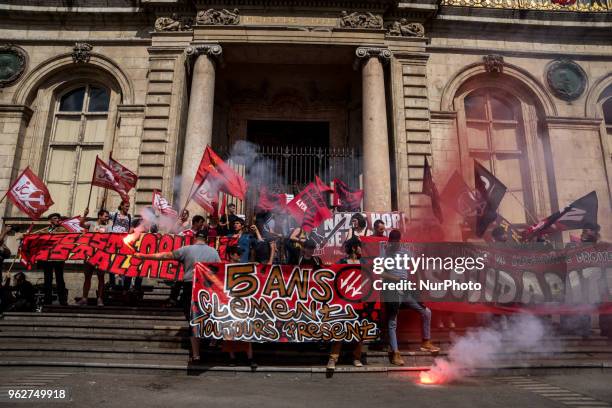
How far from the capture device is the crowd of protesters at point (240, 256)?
6594 millimetres

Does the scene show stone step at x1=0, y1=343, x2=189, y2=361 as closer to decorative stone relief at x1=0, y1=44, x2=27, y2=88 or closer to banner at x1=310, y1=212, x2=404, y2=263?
banner at x1=310, y1=212, x2=404, y2=263

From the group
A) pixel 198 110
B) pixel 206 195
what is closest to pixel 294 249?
pixel 206 195

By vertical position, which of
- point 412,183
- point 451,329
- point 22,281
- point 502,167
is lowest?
point 451,329

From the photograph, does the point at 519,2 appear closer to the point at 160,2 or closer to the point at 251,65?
the point at 251,65

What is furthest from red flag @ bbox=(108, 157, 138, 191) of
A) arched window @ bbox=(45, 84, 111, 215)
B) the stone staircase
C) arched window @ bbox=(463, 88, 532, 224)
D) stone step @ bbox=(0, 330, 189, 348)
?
arched window @ bbox=(463, 88, 532, 224)

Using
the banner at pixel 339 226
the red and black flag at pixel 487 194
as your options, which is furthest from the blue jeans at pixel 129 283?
the red and black flag at pixel 487 194

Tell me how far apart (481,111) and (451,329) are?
31.2ft

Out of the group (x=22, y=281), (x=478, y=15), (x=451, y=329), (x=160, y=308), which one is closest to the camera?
(x=451, y=329)

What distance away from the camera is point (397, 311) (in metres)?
6.62

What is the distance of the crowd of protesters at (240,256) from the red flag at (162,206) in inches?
13.4

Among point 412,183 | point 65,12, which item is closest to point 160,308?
point 412,183

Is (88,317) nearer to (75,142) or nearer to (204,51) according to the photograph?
(75,142)

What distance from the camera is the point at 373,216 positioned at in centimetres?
1152

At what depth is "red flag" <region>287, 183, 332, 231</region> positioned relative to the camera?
1121 cm
